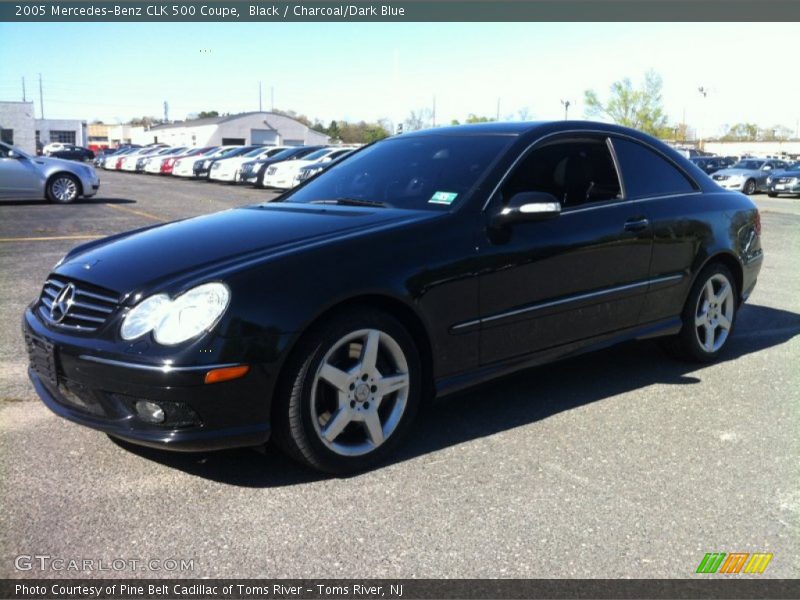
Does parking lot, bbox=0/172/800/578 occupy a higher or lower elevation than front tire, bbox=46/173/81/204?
lower

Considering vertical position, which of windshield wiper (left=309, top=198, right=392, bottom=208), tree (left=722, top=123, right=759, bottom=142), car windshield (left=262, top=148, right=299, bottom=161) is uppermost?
tree (left=722, top=123, right=759, bottom=142)

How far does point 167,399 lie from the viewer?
2.95 m

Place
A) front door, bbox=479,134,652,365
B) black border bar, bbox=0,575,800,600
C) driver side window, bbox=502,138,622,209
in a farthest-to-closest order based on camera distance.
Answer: driver side window, bbox=502,138,622,209 → front door, bbox=479,134,652,365 → black border bar, bbox=0,575,800,600

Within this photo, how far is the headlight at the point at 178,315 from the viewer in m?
2.99

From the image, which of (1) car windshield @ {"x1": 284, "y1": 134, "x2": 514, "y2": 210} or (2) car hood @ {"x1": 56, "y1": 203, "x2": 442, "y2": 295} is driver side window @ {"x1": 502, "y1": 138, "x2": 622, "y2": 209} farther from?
(2) car hood @ {"x1": 56, "y1": 203, "x2": 442, "y2": 295}

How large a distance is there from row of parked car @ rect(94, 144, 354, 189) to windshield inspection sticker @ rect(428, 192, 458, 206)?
39.1 ft

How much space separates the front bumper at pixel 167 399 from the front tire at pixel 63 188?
15.1m

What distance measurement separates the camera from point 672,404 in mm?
4355

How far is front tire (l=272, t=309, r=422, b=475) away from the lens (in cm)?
316

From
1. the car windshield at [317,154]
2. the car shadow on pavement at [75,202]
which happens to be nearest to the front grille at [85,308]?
the car shadow on pavement at [75,202]

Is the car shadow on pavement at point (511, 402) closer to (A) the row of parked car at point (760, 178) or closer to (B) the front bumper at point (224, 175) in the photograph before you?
(B) the front bumper at point (224, 175)

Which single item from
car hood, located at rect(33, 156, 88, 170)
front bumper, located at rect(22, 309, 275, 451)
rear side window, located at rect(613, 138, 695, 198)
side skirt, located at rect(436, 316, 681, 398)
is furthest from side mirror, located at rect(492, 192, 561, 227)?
car hood, located at rect(33, 156, 88, 170)

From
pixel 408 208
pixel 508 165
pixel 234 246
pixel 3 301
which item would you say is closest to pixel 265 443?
pixel 234 246

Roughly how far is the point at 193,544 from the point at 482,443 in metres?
1.49
